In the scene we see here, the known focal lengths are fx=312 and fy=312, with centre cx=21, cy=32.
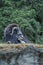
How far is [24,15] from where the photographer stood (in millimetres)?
10586

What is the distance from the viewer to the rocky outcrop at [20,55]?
478 centimetres

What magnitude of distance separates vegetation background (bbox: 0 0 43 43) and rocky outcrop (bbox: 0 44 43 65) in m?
5.13

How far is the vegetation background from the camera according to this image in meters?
10.4

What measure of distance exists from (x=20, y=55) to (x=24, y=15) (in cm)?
585

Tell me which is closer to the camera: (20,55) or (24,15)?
(20,55)

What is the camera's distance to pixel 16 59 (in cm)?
484

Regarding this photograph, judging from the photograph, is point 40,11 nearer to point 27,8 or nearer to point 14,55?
point 27,8

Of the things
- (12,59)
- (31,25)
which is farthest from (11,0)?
(12,59)

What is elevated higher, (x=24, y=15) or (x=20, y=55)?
(x=20, y=55)

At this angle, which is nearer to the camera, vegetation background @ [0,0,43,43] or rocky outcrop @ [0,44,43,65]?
rocky outcrop @ [0,44,43,65]

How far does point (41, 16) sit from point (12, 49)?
25.3ft

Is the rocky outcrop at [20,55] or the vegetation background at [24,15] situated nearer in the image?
the rocky outcrop at [20,55]

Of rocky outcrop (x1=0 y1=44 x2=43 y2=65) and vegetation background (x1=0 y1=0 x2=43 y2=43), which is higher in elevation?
rocky outcrop (x1=0 y1=44 x2=43 y2=65)

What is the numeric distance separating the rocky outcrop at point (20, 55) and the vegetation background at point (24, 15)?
5.13 m
